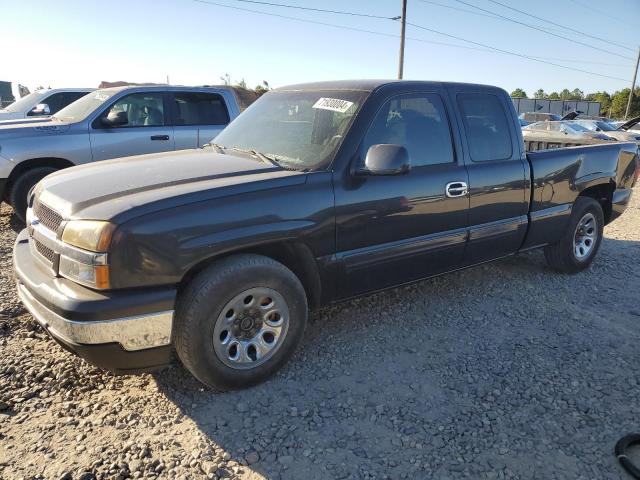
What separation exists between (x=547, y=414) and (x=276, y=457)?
5.15ft

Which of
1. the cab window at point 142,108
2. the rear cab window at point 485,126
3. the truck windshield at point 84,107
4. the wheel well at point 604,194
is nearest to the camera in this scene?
the rear cab window at point 485,126

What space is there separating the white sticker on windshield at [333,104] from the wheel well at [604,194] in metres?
3.12

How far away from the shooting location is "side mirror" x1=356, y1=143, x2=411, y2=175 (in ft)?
9.96

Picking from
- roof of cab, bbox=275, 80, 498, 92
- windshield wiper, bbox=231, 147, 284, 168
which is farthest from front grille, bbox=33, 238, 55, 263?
roof of cab, bbox=275, 80, 498, 92

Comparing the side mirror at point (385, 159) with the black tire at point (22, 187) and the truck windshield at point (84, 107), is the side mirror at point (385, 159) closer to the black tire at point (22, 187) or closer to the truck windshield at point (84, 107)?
the black tire at point (22, 187)

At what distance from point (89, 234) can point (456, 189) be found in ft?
8.42

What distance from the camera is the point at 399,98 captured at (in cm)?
354

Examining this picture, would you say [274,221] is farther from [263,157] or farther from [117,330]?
[117,330]

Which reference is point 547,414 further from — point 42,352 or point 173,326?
point 42,352

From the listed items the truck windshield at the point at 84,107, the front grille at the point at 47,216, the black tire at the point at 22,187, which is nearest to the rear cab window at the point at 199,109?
the truck windshield at the point at 84,107

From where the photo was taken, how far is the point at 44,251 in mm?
2842

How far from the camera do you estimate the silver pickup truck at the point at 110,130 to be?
5945 millimetres

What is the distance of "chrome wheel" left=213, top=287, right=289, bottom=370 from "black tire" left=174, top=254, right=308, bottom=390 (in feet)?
0.07

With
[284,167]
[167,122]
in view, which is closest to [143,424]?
[284,167]
